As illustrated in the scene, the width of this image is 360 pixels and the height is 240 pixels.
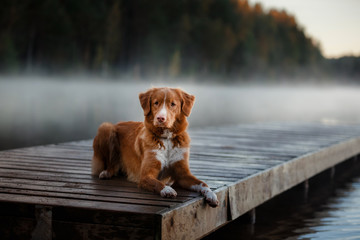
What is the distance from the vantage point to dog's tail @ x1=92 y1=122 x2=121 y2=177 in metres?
4.63

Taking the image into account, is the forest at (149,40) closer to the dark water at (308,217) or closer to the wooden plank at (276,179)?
the dark water at (308,217)

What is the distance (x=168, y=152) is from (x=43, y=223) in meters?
1.15

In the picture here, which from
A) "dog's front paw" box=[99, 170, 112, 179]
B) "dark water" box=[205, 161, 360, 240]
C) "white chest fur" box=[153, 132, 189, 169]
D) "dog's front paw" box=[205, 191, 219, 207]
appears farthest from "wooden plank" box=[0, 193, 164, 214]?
"dark water" box=[205, 161, 360, 240]

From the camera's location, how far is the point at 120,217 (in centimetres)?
334

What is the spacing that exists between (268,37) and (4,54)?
2211 inches

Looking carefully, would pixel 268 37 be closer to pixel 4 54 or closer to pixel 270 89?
pixel 270 89

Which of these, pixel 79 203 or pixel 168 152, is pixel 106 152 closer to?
pixel 168 152

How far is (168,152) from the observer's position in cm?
412

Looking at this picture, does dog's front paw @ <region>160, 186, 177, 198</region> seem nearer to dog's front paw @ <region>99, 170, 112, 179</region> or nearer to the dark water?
dog's front paw @ <region>99, 170, 112, 179</region>

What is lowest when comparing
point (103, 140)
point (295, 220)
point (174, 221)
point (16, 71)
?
point (295, 220)

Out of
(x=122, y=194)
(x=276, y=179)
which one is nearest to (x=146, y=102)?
(x=122, y=194)

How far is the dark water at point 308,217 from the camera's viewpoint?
218 inches

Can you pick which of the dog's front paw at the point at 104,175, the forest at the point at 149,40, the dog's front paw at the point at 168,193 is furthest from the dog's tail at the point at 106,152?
the forest at the point at 149,40

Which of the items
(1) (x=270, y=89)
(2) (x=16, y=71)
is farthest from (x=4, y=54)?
(1) (x=270, y=89)
